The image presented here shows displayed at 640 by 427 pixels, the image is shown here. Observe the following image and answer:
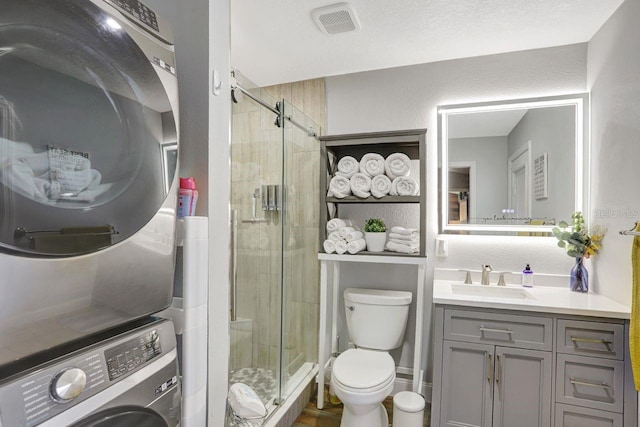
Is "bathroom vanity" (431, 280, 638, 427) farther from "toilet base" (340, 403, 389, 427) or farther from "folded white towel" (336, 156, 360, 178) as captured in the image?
"folded white towel" (336, 156, 360, 178)

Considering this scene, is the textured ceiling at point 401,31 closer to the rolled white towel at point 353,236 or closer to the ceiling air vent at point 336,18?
A: the ceiling air vent at point 336,18

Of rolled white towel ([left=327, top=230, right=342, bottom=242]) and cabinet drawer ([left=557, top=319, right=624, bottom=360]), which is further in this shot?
rolled white towel ([left=327, top=230, right=342, bottom=242])

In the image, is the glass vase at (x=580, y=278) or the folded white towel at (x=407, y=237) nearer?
the glass vase at (x=580, y=278)

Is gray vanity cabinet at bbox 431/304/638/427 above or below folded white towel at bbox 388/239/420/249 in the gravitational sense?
below

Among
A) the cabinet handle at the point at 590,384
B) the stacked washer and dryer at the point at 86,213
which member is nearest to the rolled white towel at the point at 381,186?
the cabinet handle at the point at 590,384

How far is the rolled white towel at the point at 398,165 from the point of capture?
2252 mm

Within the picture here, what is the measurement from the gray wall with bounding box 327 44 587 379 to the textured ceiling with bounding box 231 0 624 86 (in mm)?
105

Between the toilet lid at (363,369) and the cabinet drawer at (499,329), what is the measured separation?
1.32 ft

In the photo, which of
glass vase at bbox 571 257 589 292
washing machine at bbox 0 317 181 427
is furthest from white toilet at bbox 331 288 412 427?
washing machine at bbox 0 317 181 427

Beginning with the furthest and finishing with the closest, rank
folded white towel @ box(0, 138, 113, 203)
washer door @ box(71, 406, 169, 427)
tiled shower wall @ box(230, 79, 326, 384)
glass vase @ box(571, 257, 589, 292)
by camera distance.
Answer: glass vase @ box(571, 257, 589, 292) → tiled shower wall @ box(230, 79, 326, 384) → washer door @ box(71, 406, 169, 427) → folded white towel @ box(0, 138, 113, 203)

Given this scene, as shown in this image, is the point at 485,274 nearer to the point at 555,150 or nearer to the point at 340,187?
the point at 555,150

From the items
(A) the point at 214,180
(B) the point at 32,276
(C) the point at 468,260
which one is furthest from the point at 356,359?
(B) the point at 32,276

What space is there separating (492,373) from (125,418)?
1.82 metres

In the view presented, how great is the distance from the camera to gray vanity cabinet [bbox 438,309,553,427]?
1795 millimetres
